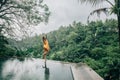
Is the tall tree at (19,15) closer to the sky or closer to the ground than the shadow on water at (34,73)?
closer to the sky

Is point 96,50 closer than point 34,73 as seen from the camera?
No

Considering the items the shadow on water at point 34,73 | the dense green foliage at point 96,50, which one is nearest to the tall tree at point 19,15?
the dense green foliage at point 96,50

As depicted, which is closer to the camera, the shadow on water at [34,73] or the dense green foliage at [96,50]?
the shadow on water at [34,73]

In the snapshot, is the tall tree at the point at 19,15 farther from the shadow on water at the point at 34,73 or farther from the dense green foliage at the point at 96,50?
the shadow on water at the point at 34,73

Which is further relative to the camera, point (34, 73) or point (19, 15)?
point (19, 15)

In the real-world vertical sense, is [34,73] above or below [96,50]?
below

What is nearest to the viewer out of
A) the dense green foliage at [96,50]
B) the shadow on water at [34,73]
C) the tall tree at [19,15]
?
the shadow on water at [34,73]

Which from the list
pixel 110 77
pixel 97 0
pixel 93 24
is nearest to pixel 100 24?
pixel 93 24

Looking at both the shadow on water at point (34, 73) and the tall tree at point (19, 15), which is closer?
the shadow on water at point (34, 73)

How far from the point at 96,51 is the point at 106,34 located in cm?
908

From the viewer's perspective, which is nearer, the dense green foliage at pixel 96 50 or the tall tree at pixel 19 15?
the dense green foliage at pixel 96 50

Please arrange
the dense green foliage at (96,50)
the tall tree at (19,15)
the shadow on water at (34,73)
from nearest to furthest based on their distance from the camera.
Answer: the shadow on water at (34,73) → the dense green foliage at (96,50) → the tall tree at (19,15)

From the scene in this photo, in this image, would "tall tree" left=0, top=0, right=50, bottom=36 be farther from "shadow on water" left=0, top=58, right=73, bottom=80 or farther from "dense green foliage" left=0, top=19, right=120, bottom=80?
"shadow on water" left=0, top=58, right=73, bottom=80

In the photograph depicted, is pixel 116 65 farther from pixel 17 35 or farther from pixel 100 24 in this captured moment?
pixel 100 24
